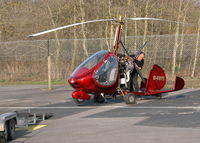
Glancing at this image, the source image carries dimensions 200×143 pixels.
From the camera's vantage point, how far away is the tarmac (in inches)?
337

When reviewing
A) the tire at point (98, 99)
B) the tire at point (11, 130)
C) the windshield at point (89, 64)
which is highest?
the windshield at point (89, 64)

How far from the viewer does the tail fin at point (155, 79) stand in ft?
48.7

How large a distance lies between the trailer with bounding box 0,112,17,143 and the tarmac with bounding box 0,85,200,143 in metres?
0.22

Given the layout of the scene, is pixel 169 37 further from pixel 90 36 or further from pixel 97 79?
pixel 97 79

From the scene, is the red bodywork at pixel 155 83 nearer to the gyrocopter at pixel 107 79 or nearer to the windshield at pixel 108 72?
the gyrocopter at pixel 107 79

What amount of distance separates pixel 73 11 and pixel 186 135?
23.9 m

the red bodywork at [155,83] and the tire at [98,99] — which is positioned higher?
the red bodywork at [155,83]

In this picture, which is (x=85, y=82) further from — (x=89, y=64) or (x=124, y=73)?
(x=124, y=73)

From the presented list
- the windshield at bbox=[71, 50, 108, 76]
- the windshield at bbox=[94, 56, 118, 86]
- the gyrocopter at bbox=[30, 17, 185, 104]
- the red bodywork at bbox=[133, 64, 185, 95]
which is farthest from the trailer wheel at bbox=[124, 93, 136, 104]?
the windshield at bbox=[71, 50, 108, 76]

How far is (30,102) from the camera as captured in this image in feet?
54.5

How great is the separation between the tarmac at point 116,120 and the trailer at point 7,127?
22 centimetres

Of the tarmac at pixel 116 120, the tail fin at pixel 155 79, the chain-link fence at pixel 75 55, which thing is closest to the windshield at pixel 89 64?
the tarmac at pixel 116 120

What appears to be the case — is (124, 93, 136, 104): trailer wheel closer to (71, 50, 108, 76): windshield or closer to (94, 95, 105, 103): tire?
(94, 95, 105, 103): tire

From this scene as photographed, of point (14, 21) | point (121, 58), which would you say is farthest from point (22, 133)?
point (14, 21)
